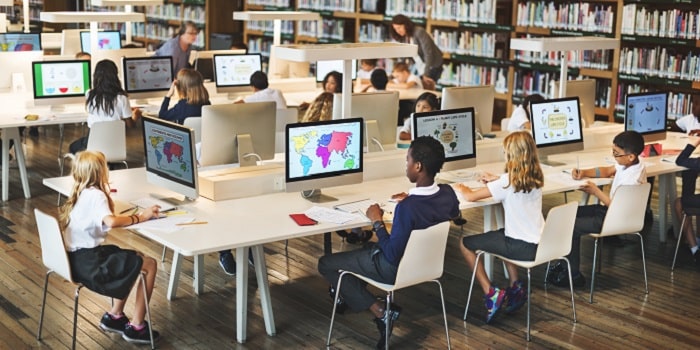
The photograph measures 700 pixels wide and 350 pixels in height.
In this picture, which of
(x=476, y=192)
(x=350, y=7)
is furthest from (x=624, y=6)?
(x=476, y=192)

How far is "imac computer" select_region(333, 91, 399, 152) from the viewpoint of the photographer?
6.23 m

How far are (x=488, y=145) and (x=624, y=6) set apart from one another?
381 centimetres

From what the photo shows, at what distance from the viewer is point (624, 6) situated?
9.23 meters

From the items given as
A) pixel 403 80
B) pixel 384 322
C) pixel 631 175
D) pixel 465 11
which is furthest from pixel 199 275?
pixel 465 11

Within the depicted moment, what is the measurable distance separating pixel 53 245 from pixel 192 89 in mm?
2849

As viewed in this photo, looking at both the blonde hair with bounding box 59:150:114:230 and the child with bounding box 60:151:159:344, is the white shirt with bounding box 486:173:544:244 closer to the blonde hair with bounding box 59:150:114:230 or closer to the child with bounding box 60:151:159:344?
the child with bounding box 60:151:159:344

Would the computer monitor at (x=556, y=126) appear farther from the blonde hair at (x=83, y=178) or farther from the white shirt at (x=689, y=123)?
the blonde hair at (x=83, y=178)

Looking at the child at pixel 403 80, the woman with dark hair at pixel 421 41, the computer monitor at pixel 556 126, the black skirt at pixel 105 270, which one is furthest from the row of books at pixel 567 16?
the black skirt at pixel 105 270

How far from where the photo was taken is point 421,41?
32.5 ft

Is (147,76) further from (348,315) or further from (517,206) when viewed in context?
(517,206)

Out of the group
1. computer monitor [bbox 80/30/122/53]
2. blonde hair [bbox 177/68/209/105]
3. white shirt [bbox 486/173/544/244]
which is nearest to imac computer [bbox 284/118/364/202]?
white shirt [bbox 486/173/544/244]

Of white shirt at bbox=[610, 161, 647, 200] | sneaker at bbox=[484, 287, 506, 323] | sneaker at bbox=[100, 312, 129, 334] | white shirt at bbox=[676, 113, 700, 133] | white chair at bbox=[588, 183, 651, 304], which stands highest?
white shirt at bbox=[676, 113, 700, 133]

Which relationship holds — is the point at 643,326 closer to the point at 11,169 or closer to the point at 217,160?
the point at 217,160

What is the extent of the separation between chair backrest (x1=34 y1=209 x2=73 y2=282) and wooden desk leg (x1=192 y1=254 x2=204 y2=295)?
3.29 ft
